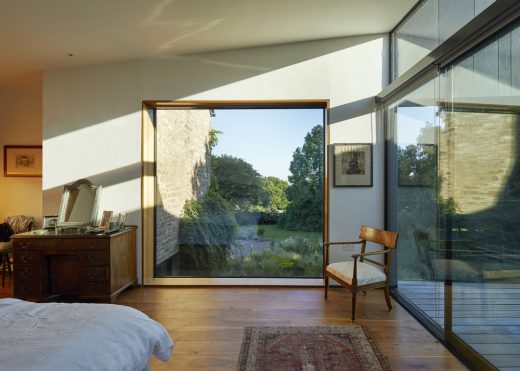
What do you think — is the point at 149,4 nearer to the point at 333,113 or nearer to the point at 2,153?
the point at 333,113

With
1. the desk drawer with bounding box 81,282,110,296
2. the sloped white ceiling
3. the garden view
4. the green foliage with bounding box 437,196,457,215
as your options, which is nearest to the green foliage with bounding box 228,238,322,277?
Answer: the garden view

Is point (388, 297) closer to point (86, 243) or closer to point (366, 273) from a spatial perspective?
point (366, 273)

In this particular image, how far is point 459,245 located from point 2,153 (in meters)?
5.86

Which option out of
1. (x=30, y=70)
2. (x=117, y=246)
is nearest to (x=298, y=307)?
(x=117, y=246)

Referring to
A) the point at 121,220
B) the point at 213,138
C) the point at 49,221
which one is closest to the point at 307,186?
the point at 213,138

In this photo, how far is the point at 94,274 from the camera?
11.8 ft

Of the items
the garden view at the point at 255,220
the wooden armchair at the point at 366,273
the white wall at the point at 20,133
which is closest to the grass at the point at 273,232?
the garden view at the point at 255,220

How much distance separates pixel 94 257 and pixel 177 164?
4.99 feet

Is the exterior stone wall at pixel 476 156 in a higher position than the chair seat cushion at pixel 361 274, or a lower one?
higher

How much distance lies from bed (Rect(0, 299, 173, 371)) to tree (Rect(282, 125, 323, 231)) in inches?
113

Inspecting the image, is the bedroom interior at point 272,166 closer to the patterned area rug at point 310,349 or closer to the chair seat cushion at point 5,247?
the patterned area rug at point 310,349

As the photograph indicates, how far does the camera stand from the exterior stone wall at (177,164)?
14.8 ft

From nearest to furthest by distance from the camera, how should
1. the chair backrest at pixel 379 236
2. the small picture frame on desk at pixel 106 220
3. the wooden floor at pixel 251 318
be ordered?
1. the wooden floor at pixel 251 318
2. the chair backrest at pixel 379 236
3. the small picture frame on desk at pixel 106 220

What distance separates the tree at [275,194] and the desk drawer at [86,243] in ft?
6.36
